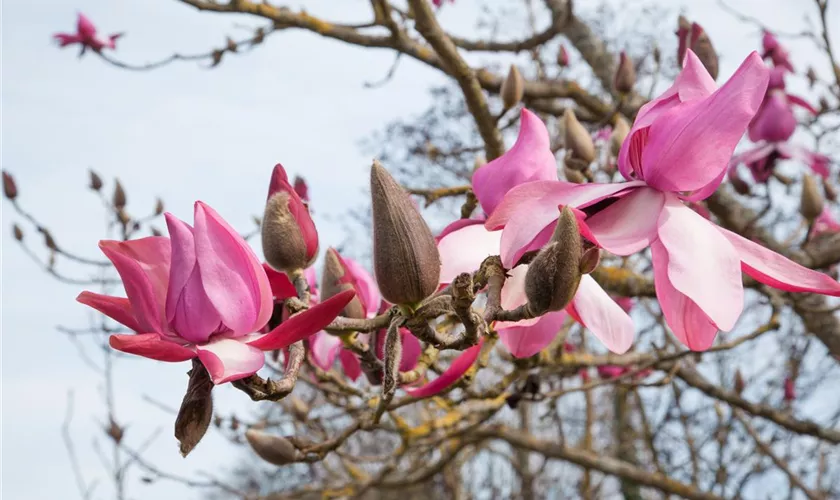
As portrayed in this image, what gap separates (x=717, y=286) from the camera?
0.55 metres

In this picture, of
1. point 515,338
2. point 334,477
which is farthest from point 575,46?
point 515,338

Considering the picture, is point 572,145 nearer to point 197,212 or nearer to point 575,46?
point 197,212

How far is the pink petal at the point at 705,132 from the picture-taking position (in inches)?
22.8

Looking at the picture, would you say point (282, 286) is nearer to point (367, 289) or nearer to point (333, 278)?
point (333, 278)

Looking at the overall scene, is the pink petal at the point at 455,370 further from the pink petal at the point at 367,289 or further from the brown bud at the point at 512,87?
the brown bud at the point at 512,87

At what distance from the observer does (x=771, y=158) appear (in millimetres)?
1889

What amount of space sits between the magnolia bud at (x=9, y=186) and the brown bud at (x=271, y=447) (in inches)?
80.0

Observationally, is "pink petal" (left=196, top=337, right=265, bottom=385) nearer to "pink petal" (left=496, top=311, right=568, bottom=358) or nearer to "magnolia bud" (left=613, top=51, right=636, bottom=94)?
"pink petal" (left=496, top=311, right=568, bottom=358)

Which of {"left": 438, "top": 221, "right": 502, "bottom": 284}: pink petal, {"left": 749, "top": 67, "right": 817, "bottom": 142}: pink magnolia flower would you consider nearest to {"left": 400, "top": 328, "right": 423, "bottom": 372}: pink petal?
{"left": 438, "top": 221, "right": 502, "bottom": 284}: pink petal

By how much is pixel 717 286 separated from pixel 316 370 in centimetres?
78

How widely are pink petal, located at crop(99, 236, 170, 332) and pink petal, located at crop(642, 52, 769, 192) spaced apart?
40 centimetres

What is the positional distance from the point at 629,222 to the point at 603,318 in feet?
0.43

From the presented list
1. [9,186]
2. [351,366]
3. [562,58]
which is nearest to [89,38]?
[9,186]

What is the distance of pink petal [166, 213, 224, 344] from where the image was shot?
1.89 feet
